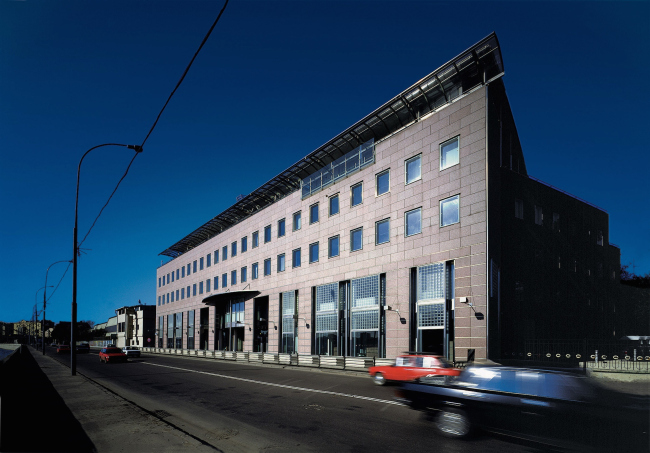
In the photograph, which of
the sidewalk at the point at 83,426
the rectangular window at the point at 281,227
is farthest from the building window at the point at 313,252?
the sidewalk at the point at 83,426

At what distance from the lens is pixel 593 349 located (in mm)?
23578

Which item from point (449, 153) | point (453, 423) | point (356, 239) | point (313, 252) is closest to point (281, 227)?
point (313, 252)

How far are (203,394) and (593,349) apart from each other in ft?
60.1

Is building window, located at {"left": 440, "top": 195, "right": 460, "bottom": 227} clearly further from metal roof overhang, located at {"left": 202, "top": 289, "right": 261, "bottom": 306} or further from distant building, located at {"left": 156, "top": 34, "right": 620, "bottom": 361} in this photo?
metal roof overhang, located at {"left": 202, "top": 289, "right": 261, "bottom": 306}

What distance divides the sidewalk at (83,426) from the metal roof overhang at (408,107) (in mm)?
23628

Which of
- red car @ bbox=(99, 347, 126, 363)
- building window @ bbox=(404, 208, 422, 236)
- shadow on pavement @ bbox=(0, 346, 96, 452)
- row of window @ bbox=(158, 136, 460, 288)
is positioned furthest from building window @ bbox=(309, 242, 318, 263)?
shadow on pavement @ bbox=(0, 346, 96, 452)

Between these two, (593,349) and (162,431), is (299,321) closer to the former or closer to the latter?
(593,349)

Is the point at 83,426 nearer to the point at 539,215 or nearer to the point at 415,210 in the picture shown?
the point at 415,210

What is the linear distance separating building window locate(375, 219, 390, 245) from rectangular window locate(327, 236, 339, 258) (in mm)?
5261

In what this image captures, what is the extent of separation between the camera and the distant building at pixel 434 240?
2622 cm

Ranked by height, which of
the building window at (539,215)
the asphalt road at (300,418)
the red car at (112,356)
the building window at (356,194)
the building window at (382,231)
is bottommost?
the red car at (112,356)

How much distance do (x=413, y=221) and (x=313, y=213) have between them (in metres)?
13.1

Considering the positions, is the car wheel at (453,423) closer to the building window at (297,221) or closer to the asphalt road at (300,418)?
the asphalt road at (300,418)

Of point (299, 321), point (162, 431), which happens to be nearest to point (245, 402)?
point (162, 431)
